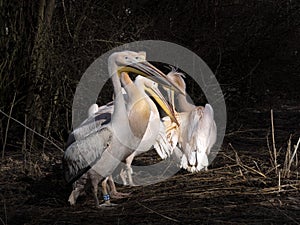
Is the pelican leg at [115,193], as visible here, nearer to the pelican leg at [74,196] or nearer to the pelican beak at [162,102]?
the pelican leg at [74,196]

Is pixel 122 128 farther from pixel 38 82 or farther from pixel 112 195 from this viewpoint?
pixel 38 82

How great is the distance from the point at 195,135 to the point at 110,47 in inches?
67.9

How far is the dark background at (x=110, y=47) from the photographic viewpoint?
23.3ft

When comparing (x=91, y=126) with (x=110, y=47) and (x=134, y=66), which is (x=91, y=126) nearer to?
(x=134, y=66)

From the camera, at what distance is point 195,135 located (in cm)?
634

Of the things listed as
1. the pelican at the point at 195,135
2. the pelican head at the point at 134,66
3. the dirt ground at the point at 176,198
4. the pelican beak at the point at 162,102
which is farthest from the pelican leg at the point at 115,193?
the pelican beak at the point at 162,102

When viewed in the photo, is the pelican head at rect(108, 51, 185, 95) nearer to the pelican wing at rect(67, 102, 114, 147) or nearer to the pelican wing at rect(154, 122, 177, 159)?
the pelican wing at rect(67, 102, 114, 147)

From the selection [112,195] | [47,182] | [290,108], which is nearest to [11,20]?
[47,182]

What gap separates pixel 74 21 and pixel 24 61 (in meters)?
0.77

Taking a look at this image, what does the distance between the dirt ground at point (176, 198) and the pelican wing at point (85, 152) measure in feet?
0.94

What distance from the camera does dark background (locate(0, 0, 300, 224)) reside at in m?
7.11

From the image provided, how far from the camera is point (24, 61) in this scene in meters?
7.13

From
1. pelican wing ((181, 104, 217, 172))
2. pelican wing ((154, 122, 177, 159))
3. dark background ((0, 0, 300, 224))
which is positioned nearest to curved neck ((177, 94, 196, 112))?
pelican wing ((181, 104, 217, 172))

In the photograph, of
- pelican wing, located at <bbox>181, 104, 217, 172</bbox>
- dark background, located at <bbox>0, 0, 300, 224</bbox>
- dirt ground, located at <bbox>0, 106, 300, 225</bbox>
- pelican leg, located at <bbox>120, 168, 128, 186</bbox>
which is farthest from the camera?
dark background, located at <bbox>0, 0, 300, 224</bbox>
